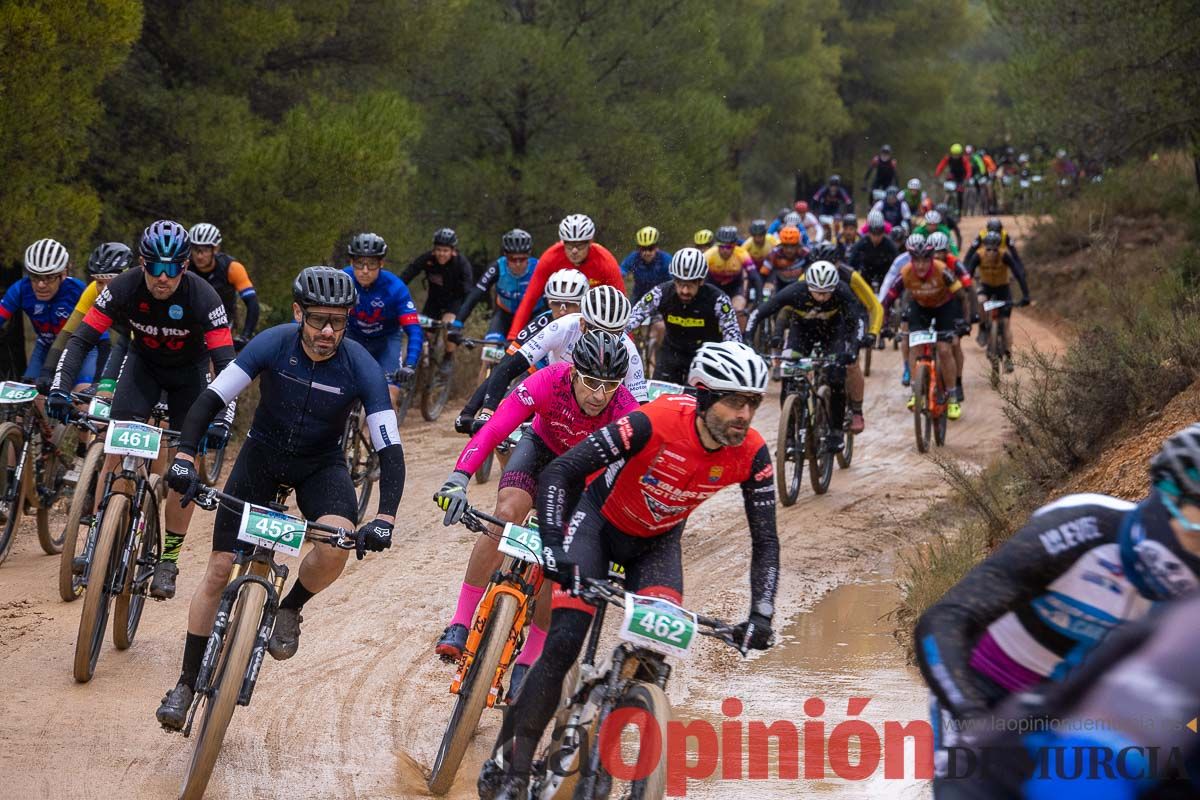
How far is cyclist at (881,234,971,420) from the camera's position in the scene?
580 inches

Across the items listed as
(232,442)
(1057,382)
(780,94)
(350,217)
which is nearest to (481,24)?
(350,217)

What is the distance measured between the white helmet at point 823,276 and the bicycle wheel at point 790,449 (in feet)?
3.49

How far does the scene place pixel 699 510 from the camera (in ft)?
39.2

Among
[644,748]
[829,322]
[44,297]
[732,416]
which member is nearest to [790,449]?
[829,322]

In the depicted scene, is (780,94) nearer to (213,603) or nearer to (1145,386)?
(1145,386)

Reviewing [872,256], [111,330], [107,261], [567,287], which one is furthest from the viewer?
[872,256]

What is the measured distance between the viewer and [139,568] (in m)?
7.51

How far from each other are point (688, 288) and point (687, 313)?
354 millimetres

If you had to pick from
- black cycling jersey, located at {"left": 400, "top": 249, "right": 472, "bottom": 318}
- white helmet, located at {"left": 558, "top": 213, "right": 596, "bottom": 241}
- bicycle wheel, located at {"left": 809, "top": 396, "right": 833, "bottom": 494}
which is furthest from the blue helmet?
black cycling jersey, located at {"left": 400, "top": 249, "right": 472, "bottom": 318}

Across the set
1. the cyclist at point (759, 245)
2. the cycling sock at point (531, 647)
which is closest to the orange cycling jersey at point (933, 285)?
the cyclist at point (759, 245)

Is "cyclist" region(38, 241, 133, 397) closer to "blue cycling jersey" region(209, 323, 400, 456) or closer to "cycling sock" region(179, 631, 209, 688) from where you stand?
"blue cycling jersey" region(209, 323, 400, 456)

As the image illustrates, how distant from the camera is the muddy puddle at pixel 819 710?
616cm

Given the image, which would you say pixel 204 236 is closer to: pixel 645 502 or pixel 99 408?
pixel 99 408

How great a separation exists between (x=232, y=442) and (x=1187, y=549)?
12.0 meters
